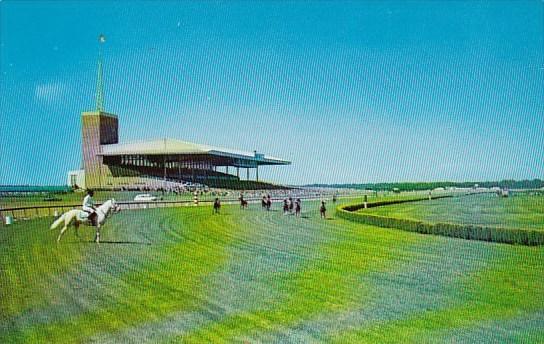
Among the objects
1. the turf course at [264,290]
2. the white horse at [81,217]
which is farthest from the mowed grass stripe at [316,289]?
the white horse at [81,217]

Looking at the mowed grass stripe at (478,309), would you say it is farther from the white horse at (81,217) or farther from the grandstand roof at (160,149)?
Answer: the white horse at (81,217)

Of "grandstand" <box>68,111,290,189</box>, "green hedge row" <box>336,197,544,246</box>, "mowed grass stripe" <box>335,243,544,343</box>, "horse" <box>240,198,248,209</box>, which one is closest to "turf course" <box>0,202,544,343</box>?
"mowed grass stripe" <box>335,243,544,343</box>

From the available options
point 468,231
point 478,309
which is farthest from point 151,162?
point 478,309

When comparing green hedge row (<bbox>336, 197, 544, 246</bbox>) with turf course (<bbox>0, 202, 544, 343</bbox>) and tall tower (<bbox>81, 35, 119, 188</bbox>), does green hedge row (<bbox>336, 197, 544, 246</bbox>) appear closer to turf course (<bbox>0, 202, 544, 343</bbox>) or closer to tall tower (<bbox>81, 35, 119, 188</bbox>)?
turf course (<bbox>0, 202, 544, 343</bbox>)

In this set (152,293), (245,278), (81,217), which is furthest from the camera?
(81,217)

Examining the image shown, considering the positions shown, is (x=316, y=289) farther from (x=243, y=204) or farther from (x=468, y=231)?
(x=243, y=204)

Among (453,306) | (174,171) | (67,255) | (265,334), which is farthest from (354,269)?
(174,171)

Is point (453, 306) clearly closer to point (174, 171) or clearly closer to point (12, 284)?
point (12, 284)
